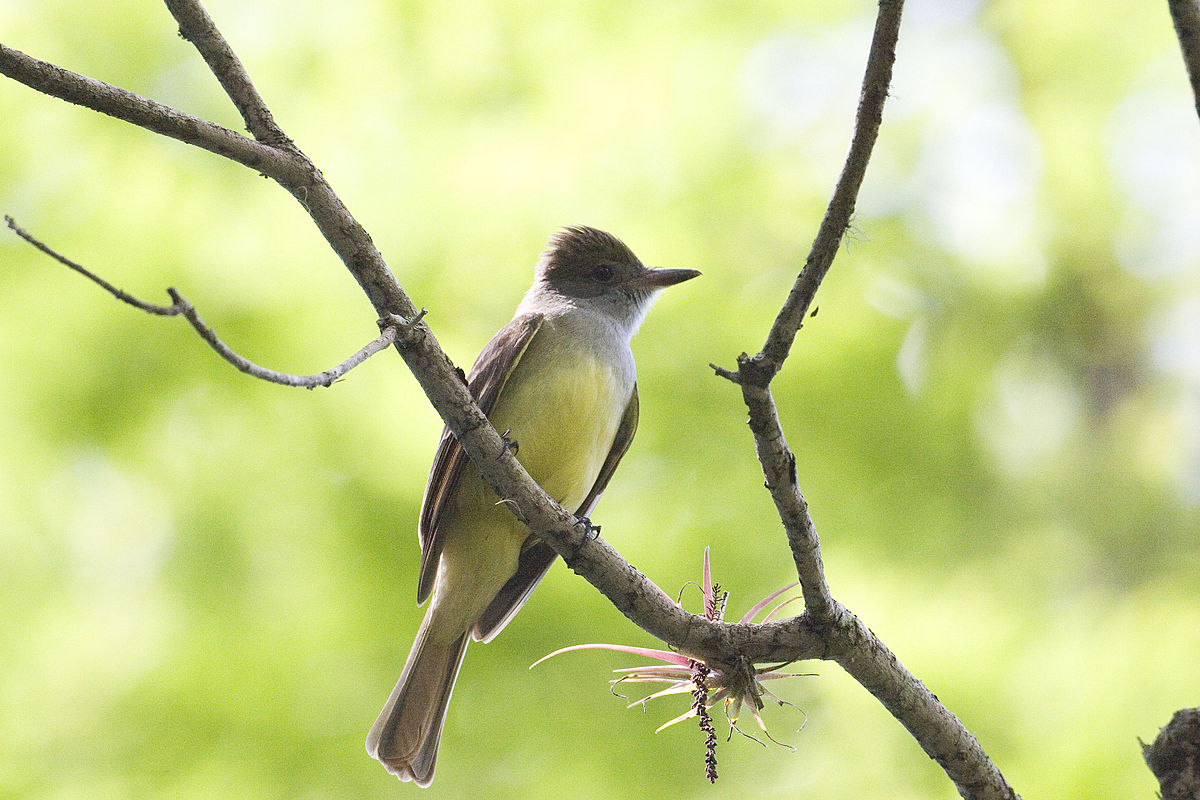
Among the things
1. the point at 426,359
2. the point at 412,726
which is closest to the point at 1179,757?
the point at 426,359

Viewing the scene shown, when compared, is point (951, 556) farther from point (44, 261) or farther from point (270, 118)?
point (44, 261)

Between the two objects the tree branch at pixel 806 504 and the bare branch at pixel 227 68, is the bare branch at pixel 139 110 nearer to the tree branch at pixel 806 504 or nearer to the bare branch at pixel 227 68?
the bare branch at pixel 227 68

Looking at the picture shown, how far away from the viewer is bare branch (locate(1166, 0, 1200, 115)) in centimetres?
177

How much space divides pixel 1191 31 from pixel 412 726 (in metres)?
3.01

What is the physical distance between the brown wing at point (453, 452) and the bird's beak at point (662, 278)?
705 millimetres

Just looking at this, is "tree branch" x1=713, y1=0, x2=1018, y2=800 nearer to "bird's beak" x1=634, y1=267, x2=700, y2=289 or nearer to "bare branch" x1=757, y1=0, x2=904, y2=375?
"bare branch" x1=757, y1=0, x2=904, y2=375

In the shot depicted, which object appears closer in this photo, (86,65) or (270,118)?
(270,118)

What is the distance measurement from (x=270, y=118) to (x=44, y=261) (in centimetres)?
285

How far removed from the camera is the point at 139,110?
2.11m

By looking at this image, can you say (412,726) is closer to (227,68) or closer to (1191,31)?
(227,68)

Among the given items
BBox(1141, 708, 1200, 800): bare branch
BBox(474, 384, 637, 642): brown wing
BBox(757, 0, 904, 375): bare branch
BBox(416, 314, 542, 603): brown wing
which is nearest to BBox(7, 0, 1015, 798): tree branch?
BBox(757, 0, 904, 375): bare branch

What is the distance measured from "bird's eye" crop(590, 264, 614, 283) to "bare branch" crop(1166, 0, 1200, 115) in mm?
2815

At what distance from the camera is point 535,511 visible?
108 inches

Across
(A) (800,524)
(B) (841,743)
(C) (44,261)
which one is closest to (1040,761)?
(B) (841,743)
